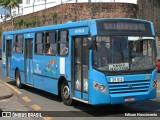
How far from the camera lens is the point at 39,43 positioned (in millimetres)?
15016

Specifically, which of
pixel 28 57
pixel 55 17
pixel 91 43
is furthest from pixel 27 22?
pixel 91 43

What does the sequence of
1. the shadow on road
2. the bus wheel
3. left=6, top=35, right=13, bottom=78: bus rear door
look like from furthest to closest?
left=6, top=35, right=13, bottom=78: bus rear door, the bus wheel, the shadow on road

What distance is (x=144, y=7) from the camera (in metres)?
44.2

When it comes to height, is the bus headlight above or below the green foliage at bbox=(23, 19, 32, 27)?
below

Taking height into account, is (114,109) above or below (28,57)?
below

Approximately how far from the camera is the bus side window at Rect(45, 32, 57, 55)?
13446 millimetres

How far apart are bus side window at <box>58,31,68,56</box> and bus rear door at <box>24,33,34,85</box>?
126 inches

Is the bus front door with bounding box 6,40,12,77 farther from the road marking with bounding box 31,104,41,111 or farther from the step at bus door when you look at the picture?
the step at bus door

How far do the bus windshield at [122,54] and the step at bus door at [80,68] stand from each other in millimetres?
569

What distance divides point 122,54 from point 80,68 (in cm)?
139

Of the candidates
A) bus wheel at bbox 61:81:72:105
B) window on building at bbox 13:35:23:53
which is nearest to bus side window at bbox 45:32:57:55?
bus wheel at bbox 61:81:72:105

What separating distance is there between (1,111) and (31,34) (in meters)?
5.40

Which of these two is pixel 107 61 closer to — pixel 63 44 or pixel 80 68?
pixel 80 68

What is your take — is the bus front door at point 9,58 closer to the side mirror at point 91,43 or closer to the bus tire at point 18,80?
the bus tire at point 18,80
